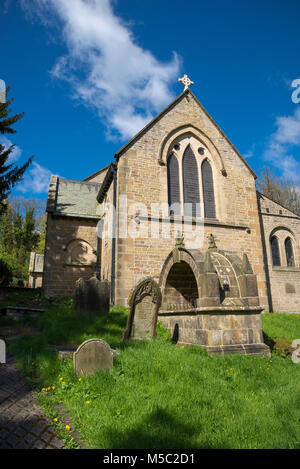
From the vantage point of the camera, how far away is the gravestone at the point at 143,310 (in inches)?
295

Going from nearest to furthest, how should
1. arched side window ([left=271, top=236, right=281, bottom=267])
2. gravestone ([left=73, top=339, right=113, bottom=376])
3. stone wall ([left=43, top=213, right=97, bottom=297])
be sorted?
gravestone ([left=73, top=339, right=113, bottom=376]) → stone wall ([left=43, top=213, right=97, bottom=297]) → arched side window ([left=271, top=236, right=281, bottom=267])

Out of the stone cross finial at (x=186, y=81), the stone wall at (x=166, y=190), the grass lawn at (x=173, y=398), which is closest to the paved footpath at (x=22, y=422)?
the grass lawn at (x=173, y=398)

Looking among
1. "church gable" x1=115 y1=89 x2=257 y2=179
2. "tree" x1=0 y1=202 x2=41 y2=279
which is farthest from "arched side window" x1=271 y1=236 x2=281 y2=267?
"tree" x1=0 y1=202 x2=41 y2=279

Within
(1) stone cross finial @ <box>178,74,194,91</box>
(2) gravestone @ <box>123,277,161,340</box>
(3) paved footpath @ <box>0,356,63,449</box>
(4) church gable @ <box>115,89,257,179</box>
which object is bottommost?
(3) paved footpath @ <box>0,356,63,449</box>

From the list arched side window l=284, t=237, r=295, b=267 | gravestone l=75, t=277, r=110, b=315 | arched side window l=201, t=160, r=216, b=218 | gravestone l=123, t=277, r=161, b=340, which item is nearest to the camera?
gravestone l=123, t=277, r=161, b=340

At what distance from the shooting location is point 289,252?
19.0 metres

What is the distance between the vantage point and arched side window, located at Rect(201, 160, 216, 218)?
15562 millimetres

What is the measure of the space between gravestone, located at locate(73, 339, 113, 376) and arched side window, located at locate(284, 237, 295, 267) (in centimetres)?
1672

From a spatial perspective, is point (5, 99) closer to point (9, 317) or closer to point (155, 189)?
point (155, 189)

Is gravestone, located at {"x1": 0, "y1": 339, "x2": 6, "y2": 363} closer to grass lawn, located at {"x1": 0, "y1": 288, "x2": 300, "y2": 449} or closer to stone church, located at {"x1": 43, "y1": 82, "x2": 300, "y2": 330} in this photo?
grass lawn, located at {"x1": 0, "y1": 288, "x2": 300, "y2": 449}

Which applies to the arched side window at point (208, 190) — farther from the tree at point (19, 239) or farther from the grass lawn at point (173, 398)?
the tree at point (19, 239)

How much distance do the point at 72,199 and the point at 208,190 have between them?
1009 cm

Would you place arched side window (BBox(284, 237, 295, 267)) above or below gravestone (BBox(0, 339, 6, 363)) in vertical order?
above

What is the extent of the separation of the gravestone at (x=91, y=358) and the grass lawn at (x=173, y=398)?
17 cm
